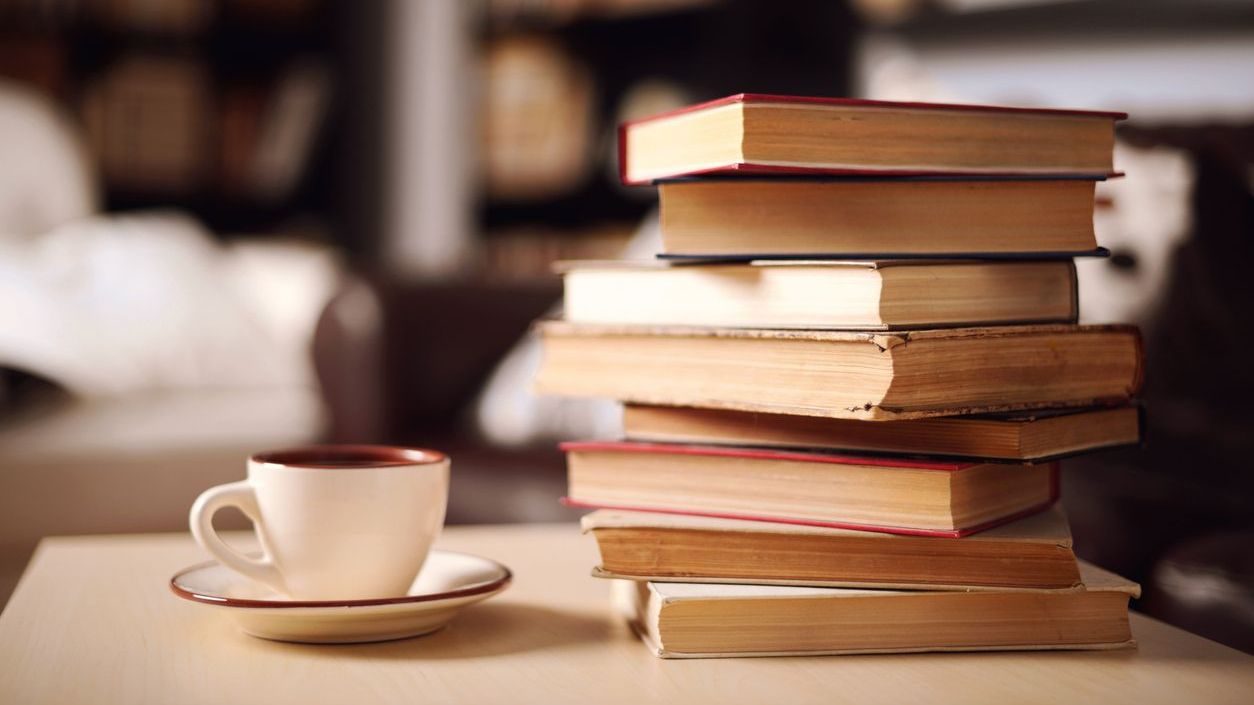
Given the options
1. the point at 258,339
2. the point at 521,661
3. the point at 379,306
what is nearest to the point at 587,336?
the point at 521,661

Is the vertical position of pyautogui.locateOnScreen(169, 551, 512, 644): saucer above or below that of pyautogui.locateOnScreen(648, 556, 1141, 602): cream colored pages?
below

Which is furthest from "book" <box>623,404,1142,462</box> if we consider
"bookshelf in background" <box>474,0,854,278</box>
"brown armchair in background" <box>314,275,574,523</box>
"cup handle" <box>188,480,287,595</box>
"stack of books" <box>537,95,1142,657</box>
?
"bookshelf in background" <box>474,0,854,278</box>

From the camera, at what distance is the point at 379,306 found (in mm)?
2047

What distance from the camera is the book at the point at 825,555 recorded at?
2.31 ft

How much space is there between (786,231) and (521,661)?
0.27 metres

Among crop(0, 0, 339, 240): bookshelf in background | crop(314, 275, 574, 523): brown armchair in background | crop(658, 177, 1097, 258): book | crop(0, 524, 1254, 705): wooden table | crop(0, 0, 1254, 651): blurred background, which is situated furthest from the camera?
crop(0, 0, 339, 240): bookshelf in background

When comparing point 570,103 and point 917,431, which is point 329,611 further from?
point 570,103

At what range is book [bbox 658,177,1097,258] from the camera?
734mm

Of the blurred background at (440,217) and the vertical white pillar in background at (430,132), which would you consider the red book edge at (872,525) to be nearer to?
the blurred background at (440,217)

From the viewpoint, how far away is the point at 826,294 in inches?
27.6

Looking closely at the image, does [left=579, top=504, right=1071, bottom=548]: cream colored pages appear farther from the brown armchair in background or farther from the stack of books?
the brown armchair in background

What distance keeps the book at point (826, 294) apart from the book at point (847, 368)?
0.05 ft

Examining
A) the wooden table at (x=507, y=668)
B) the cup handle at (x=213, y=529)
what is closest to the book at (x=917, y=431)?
the wooden table at (x=507, y=668)

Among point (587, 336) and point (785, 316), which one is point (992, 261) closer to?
point (785, 316)
